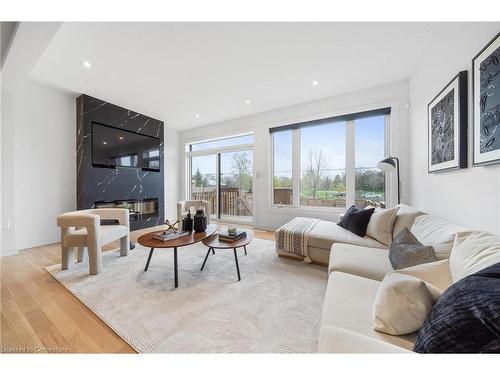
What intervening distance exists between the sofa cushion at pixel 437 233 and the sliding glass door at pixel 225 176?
10.7ft

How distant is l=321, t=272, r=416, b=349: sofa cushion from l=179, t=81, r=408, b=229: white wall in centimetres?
243

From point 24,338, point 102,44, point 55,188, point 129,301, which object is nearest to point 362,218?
point 129,301

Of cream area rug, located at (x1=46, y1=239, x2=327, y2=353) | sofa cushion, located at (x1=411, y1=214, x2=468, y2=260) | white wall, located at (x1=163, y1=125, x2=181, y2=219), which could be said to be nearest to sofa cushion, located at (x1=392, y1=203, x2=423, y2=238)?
sofa cushion, located at (x1=411, y1=214, x2=468, y2=260)

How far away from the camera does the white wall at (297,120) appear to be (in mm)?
2922

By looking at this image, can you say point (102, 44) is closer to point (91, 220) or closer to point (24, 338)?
point (91, 220)

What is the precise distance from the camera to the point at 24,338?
123 centimetres

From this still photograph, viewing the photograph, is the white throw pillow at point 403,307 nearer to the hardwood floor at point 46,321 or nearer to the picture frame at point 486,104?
the picture frame at point 486,104

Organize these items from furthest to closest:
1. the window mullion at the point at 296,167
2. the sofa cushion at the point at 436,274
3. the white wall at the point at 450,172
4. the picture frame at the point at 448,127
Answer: the window mullion at the point at 296,167 → the picture frame at the point at 448,127 → the white wall at the point at 450,172 → the sofa cushion at the point at 436,274

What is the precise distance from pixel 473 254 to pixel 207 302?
5.58 feet

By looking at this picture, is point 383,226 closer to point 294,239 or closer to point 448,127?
point 294,239

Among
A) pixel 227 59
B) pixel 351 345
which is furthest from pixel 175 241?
pixel 227 59

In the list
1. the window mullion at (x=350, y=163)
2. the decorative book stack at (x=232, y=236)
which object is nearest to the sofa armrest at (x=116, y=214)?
the decorative book stack at (x=232, y=236)

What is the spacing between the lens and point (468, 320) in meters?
0.52
